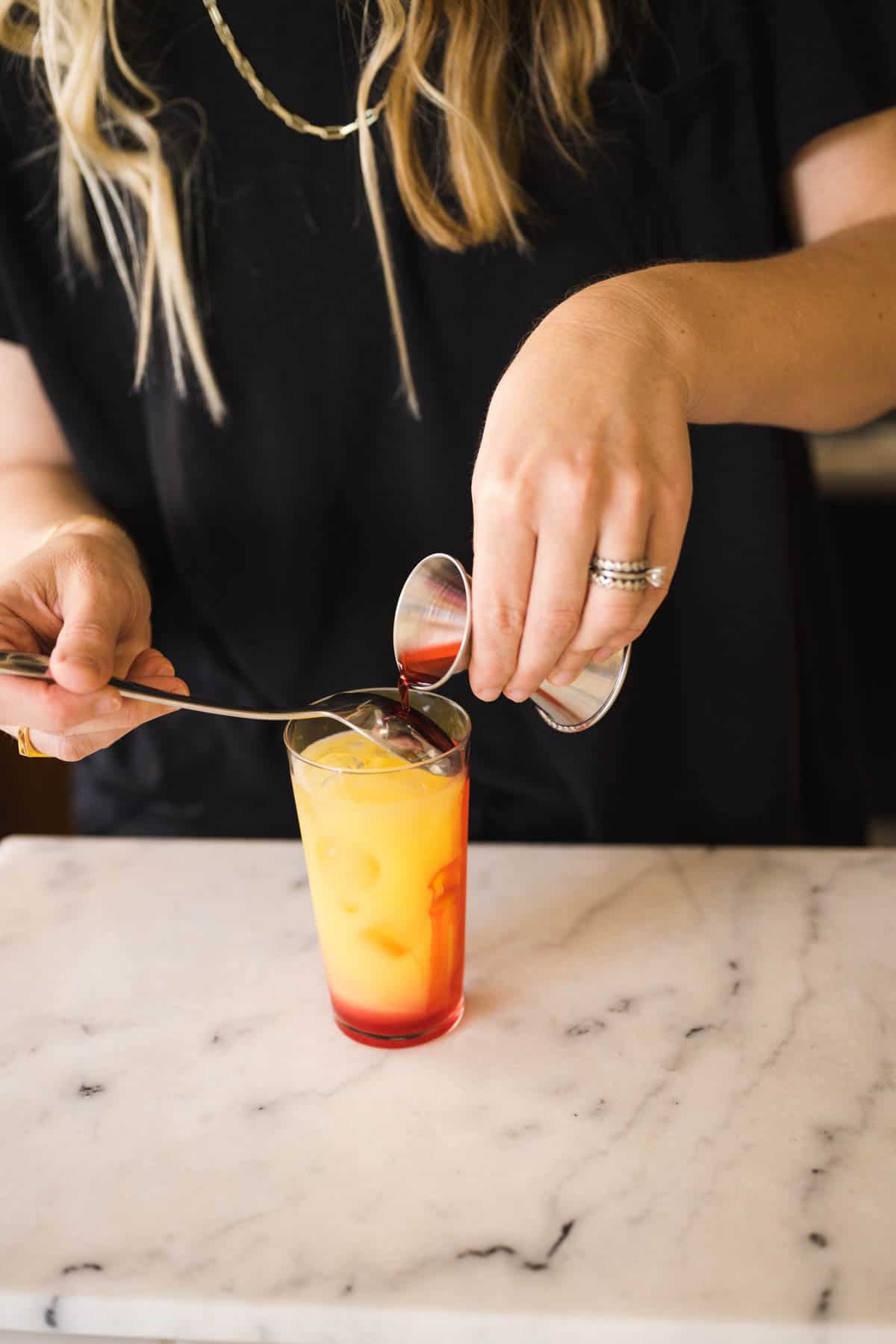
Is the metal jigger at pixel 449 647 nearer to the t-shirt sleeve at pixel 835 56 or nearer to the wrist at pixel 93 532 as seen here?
the wrist at pixel 93 532

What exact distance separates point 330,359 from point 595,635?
1.59 feet

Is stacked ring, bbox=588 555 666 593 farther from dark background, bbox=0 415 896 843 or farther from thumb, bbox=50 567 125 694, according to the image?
dark background, bbox=0 415 896 843

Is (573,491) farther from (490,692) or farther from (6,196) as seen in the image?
(6,196)

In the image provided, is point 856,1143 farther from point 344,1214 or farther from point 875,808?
point 875,808

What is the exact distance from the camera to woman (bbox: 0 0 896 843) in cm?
85

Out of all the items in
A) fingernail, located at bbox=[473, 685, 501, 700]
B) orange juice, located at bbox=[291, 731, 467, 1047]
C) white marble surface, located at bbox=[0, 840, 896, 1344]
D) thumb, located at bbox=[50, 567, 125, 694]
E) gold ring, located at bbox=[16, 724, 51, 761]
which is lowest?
white marble surface, located at bbox=[0, 840, 896, 1344]

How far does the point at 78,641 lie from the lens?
794 mm

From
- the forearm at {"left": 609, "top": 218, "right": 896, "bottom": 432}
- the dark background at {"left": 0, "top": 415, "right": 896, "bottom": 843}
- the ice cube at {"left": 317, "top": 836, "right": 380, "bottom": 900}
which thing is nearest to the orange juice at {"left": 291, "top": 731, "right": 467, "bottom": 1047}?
the ice cube at {"left": 317, "top": 836, "right": 380, "bottom": 900}

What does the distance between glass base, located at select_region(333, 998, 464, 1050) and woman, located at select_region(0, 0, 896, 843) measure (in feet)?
0.79

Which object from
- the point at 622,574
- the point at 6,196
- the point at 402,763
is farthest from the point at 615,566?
the point at 6,196

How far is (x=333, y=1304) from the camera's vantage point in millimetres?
630

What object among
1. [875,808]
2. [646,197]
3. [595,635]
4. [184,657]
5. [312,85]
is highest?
[312,85]

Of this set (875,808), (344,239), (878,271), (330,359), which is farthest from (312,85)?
(875,808)

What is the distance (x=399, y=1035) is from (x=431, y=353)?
0.59 m
